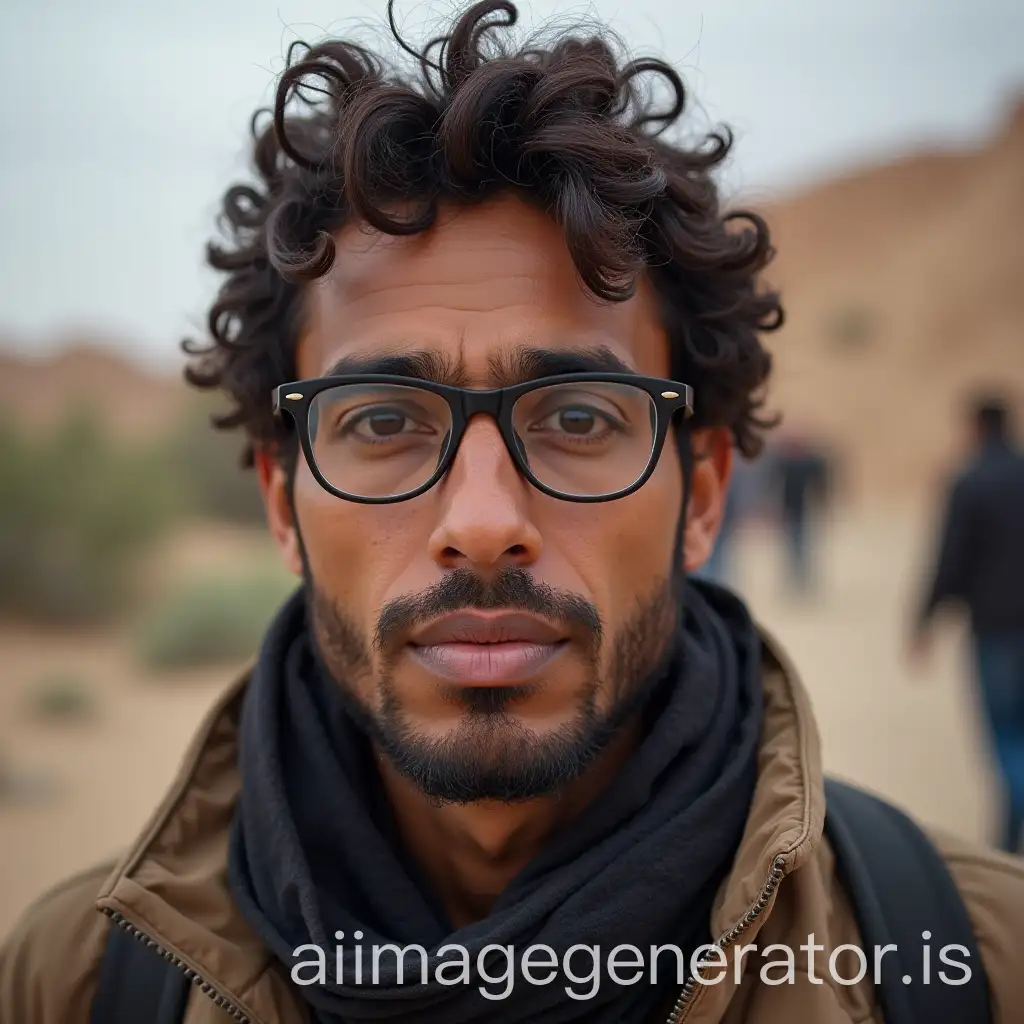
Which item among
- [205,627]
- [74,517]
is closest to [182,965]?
[205,627]

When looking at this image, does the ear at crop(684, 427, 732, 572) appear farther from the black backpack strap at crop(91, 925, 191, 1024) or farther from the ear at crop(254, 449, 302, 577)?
the black backpack strap at crop(91, 925, 191, 1024)

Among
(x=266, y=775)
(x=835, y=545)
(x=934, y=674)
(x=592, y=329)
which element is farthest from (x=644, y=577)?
(x=835, y=545)

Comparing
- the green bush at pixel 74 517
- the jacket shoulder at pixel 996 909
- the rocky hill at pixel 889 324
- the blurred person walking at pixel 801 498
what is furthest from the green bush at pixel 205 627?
the jacket shoulder at pixel 996 909

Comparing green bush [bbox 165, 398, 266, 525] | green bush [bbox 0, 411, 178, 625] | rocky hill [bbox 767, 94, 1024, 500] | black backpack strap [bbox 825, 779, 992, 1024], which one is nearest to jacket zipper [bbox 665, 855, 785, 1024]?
black backpack strap [bbox 825, 779, 992, 1024]

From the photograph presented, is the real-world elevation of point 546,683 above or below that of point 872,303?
below

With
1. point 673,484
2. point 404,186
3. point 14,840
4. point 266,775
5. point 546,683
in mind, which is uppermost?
point 404,186

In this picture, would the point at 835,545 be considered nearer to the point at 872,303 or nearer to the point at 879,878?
the point at 879,878

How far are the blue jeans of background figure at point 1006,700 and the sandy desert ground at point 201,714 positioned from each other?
50.4 inches

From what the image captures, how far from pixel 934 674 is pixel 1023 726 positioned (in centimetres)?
518

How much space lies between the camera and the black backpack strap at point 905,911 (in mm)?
1704

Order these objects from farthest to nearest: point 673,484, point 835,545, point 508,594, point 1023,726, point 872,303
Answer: point 872,303 < point 835,545 < point 1023,726 < point 673,484 < point 508,594

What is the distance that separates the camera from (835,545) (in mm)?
19422

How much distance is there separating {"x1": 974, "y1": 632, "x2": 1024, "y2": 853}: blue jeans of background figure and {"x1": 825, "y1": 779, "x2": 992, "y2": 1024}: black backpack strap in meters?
3.08

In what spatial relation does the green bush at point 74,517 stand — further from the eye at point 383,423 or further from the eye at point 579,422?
the eye at point 579,422
